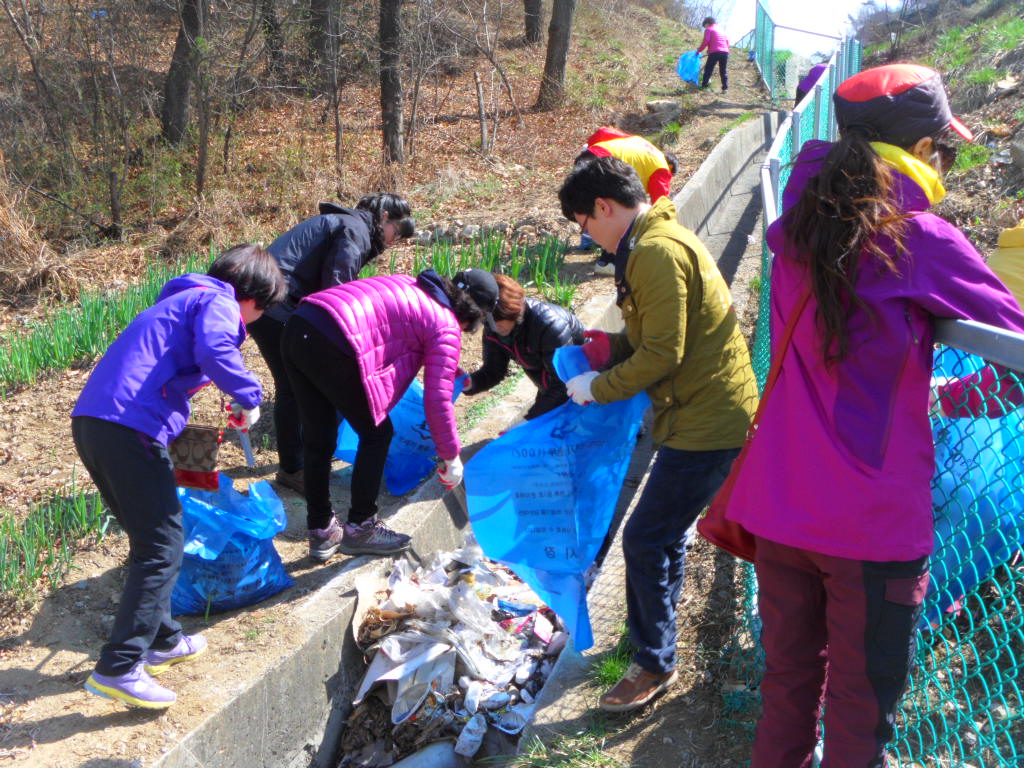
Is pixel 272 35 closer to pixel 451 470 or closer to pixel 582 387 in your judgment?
pixel 451 470

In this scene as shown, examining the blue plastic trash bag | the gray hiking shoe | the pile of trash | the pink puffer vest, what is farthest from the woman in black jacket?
the blue plastic trash bag

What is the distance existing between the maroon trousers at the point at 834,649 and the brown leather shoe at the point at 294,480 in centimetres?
286

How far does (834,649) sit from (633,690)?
1078 mm

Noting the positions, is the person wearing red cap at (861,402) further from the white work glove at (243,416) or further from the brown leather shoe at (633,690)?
the white work glove at (243,416)

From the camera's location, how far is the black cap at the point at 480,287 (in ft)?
11.9

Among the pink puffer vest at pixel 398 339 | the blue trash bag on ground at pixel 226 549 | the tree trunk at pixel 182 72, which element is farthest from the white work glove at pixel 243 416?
the tree trunk at pixel 182 72

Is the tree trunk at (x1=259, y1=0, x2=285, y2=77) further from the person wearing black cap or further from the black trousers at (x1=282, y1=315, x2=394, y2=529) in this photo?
the black trousers at (x1=282, y1=315, x2=394, y2=529)

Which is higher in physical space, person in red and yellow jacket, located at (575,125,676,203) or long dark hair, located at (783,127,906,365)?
long dark hair, located at (783,127,906,365)

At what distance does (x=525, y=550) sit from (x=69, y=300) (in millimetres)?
5905

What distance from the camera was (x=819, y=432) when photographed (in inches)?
69.7

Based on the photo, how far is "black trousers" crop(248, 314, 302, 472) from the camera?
4.29 meters

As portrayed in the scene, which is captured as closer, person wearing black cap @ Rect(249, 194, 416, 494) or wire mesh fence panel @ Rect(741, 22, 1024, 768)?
wire mesh fence panel @ Rect(741, 22, 1024, 768)

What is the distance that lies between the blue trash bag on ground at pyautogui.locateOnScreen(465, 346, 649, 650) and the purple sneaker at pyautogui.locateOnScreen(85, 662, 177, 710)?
44.8 inches

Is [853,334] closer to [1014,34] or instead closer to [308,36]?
[1014,34]
